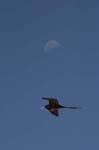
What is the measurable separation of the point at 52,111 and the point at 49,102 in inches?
73.9

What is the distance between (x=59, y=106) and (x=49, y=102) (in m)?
2.50

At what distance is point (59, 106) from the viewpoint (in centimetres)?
4234

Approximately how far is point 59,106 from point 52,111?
169 cm

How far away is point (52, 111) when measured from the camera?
41.5 metres

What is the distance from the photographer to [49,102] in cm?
4084
